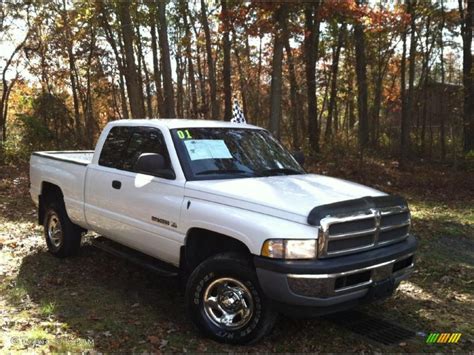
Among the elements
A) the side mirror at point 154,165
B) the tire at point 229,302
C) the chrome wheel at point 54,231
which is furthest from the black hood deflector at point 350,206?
the chrome wheel at point 54,231

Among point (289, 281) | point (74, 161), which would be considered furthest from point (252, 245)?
point (74, 161)

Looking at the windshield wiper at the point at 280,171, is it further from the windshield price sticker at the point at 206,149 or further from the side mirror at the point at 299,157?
the side mirror at the point at 299,157

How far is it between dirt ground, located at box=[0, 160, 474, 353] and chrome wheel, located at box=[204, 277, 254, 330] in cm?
22

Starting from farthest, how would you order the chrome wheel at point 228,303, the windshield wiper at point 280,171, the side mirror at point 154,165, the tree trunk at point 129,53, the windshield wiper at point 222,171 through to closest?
1. the tree trunk at point 129,53
2. the windshield wiper at point 280,171
3. the windshield wiper at point 222,171
4. the side mirror at point 154,165
5. the chrome wheel at point 228,303

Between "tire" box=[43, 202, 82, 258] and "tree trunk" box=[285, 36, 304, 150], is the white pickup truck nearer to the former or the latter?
"tire" box=[43, 202, 82, 258]

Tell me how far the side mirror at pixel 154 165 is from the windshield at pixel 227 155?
0.18 metres

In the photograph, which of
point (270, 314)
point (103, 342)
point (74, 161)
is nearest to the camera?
point (270, 314)

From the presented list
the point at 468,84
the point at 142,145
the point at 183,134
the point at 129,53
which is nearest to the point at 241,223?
the point at 183,134

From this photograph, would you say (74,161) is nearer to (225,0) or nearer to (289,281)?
(289,281)

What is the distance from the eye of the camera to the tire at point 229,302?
4.06 metres

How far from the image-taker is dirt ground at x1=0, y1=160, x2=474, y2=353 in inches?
171

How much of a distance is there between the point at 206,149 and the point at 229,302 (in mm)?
1642

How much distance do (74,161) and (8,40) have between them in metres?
18.2

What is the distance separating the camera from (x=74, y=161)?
21.1 ft
